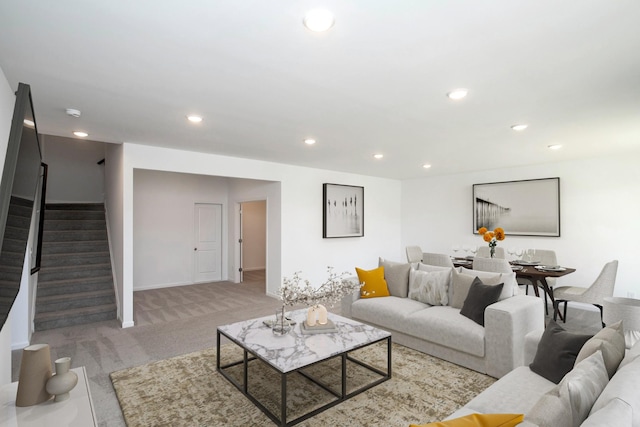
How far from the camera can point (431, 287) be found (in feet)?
12.7

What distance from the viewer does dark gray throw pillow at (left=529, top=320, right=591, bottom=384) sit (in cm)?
194

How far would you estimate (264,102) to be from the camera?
294cm

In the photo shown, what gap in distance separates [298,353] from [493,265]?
3196 mm

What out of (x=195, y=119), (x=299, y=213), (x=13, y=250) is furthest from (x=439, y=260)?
(x=13, y=250)

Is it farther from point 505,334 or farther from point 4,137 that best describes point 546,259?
point 4,137

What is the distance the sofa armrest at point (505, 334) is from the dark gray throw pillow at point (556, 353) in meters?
0.72

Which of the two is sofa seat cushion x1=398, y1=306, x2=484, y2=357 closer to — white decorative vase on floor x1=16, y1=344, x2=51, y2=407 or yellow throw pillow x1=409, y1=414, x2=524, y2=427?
yellow throw pillow x1=409, y1=414, x2=524, y2=427

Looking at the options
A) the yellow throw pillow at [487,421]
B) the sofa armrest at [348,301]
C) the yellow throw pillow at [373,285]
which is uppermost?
the yellow throw pillow at [487,421]

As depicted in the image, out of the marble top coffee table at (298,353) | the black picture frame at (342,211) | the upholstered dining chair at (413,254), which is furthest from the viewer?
the black picture frame at (342,211)

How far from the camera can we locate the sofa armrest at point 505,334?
9.26ft

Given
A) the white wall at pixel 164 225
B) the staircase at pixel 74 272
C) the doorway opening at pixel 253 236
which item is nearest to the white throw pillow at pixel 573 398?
the staircase at pixel 74 272

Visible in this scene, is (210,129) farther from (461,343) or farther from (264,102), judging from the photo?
(461,343)

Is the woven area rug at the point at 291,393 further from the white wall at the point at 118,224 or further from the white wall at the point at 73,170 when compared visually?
the white wall at the point at 73,170

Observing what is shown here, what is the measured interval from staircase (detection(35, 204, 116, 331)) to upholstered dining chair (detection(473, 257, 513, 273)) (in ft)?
17.2
